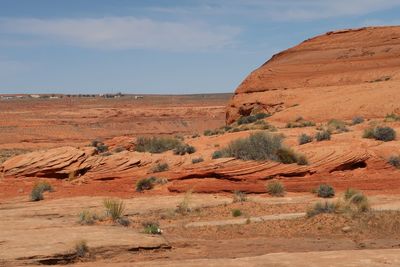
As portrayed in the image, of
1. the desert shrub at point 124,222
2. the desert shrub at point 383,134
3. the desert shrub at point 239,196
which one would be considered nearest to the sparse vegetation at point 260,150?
the desert shrub at point 239,196

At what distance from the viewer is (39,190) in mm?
18266

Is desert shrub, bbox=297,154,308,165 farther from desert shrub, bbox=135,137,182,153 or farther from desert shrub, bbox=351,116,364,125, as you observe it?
desert shrub, bbox=351,116,364,125

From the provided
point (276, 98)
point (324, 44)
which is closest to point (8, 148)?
point (276, 98)

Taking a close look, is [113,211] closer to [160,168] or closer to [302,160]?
[160,168]

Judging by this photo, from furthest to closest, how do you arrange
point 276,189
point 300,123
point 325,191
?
1. point 300,123
2. point 276,189
3. point 325,191

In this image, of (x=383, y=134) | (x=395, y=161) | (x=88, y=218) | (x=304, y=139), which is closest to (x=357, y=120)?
(x=383, y=134)

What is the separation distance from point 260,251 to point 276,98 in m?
Answer: 27.4

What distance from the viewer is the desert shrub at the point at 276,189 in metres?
16.5

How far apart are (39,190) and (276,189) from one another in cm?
786


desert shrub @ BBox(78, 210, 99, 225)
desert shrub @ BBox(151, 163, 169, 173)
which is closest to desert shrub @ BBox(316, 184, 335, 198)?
desert shrub @ BBox(151, 163, 169, 173)

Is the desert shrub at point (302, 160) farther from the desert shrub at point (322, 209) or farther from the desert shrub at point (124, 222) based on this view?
the desert shrub at point (124, 222)

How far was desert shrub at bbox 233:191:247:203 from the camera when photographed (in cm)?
1594

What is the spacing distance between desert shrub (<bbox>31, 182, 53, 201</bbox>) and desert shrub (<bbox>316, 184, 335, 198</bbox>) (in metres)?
8.84

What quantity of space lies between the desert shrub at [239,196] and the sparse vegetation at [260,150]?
2.46m
